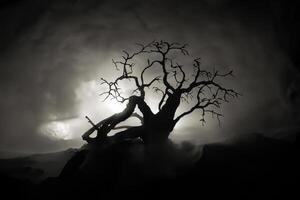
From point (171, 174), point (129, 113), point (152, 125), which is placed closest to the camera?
point (171, 174)

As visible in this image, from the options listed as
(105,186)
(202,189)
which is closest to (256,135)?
(202,189)

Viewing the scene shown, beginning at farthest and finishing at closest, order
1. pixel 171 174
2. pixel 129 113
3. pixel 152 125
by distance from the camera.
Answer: pixel 129 113 → pixel 152 125 → pixel 171 174

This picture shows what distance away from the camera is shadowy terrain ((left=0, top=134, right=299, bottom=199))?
9.77 metres

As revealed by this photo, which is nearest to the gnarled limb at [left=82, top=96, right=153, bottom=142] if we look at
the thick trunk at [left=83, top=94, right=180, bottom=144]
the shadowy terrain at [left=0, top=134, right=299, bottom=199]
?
the thick trunk at [left=83, top=94, right=180, bottom=144]

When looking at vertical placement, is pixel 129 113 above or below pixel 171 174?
above

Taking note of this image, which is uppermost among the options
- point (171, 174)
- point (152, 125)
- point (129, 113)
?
point (129, 113)

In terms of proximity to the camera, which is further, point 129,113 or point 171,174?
point 129,113

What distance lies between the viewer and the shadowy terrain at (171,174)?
9.77m

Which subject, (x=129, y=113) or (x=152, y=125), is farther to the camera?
(x=129, y=113)

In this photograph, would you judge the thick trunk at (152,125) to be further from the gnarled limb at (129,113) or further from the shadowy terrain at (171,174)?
the shadowy terrain at (171,174)

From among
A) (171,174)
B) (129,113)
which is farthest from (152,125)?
(171,174)

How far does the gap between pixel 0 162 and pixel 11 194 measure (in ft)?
6.42

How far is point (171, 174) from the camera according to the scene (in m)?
10.2

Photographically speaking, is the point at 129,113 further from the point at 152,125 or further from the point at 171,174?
the point at 171,174
